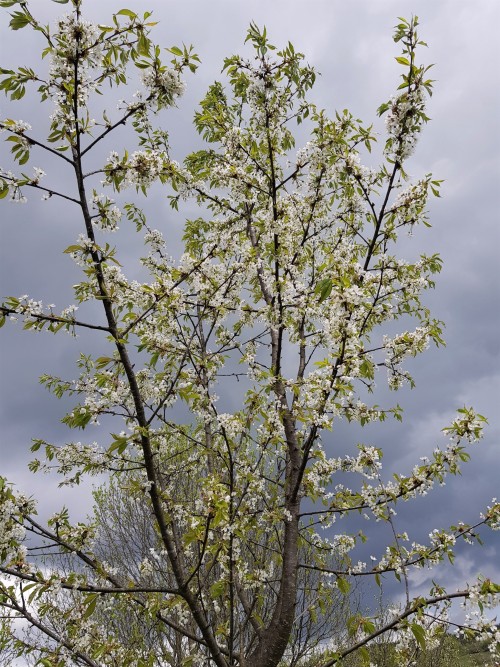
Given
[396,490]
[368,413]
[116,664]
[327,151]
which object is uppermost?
[327,151]

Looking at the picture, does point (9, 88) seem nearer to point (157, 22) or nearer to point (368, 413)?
point (157, 22)

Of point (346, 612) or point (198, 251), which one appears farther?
point (346, 612)

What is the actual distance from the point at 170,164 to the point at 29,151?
91 centimetres

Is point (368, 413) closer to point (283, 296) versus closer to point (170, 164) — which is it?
point (283, 296)

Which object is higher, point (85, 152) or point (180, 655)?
point (85, 152)

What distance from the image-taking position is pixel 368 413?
5.02m

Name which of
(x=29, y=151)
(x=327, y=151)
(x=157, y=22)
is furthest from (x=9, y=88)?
(x=327, y=151)

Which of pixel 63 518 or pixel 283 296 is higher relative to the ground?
pixel 283 296

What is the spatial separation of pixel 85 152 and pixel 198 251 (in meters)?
3.67

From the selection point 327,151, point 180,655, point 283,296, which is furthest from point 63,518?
point 180,655

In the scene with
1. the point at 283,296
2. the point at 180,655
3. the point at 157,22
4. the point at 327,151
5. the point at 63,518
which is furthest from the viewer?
the point at 180,655

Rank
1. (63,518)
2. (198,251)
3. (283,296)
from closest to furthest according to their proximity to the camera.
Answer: (63,518), (283,296), (198,251)

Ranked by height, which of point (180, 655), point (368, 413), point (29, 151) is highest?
point (368, 413)

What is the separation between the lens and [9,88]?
3.03 meters
